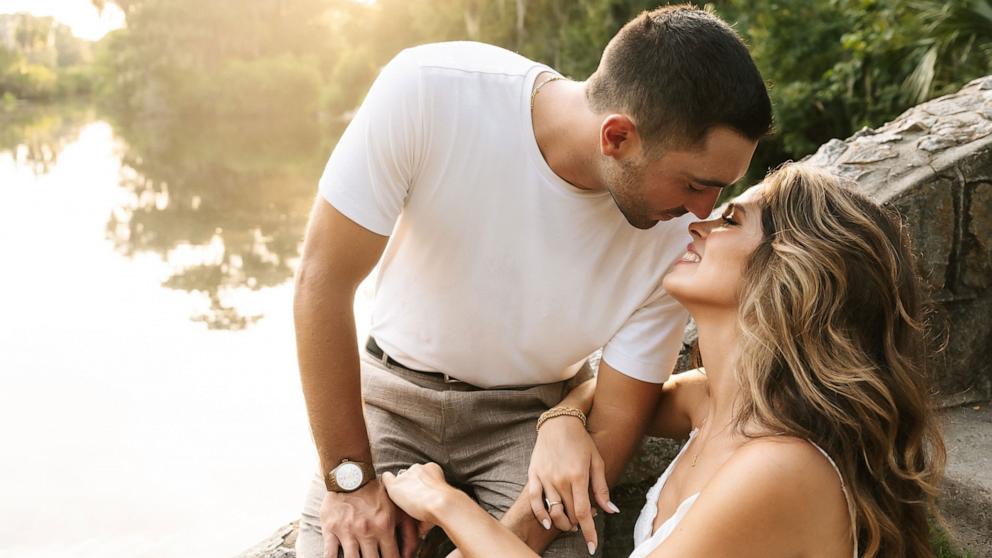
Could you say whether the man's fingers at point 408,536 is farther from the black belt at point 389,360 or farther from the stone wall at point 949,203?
the stone wall at point 949,203

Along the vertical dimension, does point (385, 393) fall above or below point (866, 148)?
below

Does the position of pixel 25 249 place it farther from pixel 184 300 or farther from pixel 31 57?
pixel 31 57

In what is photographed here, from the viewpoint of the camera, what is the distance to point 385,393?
2824 millimetres

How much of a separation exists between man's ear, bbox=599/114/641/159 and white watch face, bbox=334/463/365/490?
1.08 metres

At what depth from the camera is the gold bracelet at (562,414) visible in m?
2.57

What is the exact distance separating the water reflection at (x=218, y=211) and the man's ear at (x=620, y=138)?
621cm

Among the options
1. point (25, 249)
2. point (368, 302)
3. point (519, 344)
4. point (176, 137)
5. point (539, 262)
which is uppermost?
point (539, 262)

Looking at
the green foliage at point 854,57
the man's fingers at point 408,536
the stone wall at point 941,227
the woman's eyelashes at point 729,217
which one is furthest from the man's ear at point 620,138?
the green foliage at point 854,57

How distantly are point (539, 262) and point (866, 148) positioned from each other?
1.60 meters

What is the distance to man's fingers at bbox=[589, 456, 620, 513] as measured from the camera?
245cm

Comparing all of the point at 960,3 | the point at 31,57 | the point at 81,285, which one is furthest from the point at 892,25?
the point at 31,57

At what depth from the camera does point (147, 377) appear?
22.8 feet

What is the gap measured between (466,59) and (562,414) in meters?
1.01

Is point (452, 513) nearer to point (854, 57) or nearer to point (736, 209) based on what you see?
point (736, 209)
